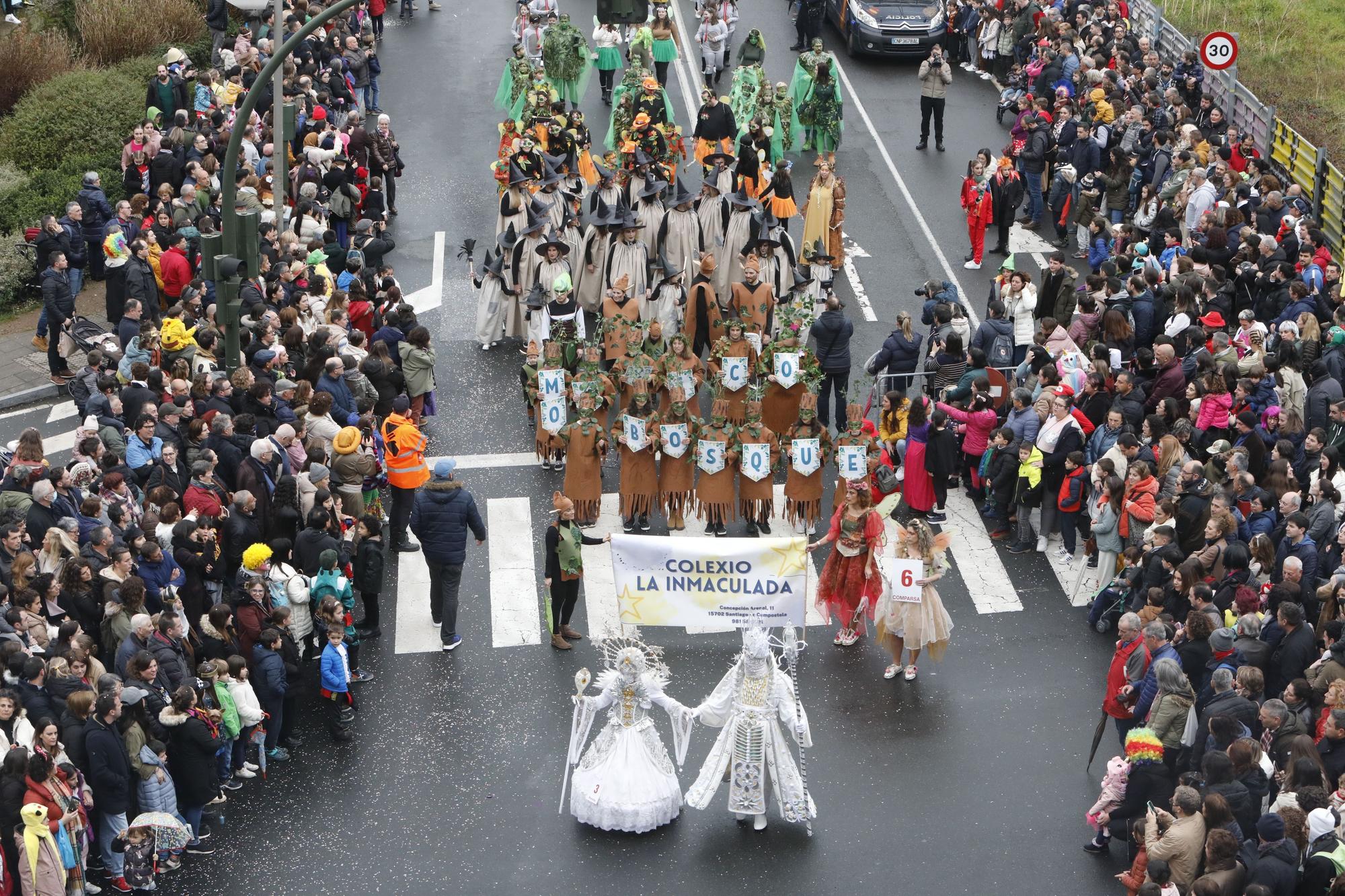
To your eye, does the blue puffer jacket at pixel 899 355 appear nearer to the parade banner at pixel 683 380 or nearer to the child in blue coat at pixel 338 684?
the parade banner at pixel 683 380

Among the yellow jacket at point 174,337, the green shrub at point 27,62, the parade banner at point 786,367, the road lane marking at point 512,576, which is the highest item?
the yellow jacket at point 174,337

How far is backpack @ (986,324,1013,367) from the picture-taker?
64.5ft

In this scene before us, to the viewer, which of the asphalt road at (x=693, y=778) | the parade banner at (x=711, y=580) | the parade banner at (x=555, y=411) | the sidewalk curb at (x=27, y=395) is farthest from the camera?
the sidewalk curb at (x=27, y=395)

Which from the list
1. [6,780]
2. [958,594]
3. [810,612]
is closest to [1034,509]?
[958,594]

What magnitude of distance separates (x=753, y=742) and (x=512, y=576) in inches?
184

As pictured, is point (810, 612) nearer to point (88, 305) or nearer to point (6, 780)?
point (6, 780)

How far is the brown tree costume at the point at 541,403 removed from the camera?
1883 centimetres

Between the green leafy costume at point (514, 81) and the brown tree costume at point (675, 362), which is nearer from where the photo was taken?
the brown tree costume at point (675, 362)

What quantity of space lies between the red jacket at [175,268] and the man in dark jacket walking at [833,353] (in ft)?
23.7

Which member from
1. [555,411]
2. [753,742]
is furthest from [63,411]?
[753,742]

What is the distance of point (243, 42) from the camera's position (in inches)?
1069

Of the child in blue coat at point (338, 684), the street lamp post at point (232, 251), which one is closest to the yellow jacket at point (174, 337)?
the street lamp post at point (232, 251)

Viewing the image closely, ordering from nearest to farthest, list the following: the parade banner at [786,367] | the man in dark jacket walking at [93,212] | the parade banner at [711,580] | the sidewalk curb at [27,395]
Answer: the parade banner at [711,580] → the parade banner at [786,367] → the sidewalk curb at [27,395] → the man in dark jacket walking at [93,212]

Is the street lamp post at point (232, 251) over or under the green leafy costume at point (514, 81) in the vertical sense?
over
